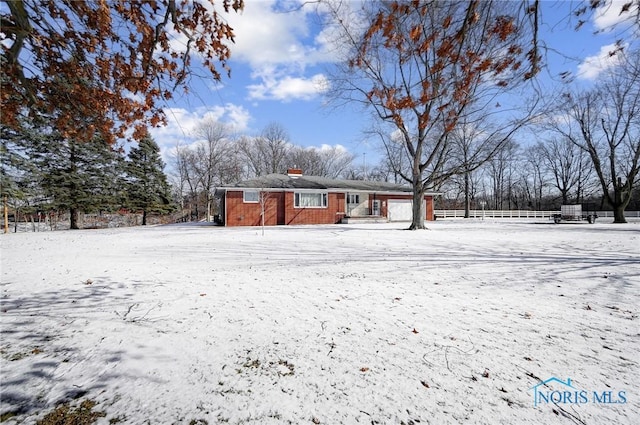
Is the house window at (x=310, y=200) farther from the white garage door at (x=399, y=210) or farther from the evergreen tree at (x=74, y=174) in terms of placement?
the evergreen tree at (x=74, y=174)

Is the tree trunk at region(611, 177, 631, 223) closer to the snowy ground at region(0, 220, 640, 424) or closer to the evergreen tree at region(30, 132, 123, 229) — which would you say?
the snowy ground at region(0, 220, 640, 424)

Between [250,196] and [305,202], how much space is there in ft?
14.6

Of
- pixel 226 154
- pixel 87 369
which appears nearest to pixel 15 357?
pixel 87 369

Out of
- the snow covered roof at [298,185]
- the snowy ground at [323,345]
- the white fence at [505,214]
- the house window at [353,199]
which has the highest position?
the snow covered roof at [298,185]

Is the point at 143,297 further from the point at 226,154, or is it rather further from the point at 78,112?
the point at 226,154

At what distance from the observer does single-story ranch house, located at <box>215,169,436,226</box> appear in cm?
2084

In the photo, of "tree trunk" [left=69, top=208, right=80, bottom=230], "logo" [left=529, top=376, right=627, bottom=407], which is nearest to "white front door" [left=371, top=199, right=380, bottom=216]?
"logo" [left=529, top=376, right=627, bottom=407]

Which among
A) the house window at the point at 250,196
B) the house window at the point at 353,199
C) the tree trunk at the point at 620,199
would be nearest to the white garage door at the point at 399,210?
the house window at the point at 353,199

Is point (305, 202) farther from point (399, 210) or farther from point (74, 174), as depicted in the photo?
point (74, 174)

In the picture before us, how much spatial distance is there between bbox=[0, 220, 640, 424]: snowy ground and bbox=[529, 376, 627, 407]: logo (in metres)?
0.02

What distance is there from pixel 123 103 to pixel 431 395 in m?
4.98

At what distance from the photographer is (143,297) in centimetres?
405

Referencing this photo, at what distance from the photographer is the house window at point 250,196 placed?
20922mm

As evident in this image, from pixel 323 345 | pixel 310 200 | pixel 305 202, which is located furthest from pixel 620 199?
pixel 323 345
